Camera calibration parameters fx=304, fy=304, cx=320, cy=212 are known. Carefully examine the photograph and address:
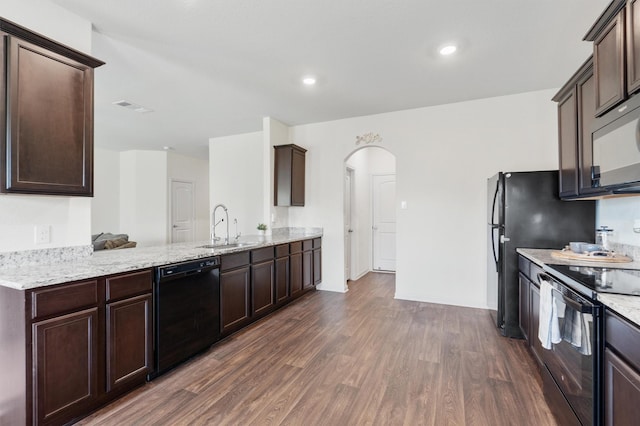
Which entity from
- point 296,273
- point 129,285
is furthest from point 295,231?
point 129,285

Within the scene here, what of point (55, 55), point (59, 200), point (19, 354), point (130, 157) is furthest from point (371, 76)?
point (130, 157)

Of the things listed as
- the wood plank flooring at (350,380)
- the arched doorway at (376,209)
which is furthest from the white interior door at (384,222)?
the wood plank flooring at (350,380)

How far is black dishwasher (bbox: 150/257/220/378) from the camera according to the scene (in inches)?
89.6

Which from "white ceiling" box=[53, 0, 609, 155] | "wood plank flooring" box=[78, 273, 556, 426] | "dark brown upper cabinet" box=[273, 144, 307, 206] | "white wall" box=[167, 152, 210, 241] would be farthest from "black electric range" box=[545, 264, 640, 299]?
"white wall" box=[167, 152, 210, 241]

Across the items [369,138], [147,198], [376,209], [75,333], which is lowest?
[75,333]

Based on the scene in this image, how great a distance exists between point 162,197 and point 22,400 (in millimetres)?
5906

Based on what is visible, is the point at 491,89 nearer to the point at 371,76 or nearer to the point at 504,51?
the point at 504,51

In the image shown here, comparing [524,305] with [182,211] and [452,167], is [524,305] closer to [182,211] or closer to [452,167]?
[452,167]

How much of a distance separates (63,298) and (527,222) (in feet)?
12.0

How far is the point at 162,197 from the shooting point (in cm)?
697

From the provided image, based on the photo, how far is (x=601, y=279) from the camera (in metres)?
1.60

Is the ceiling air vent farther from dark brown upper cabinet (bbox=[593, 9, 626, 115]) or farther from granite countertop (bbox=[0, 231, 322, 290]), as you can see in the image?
dark brown upper cabinet (bbox=[593, 9, 626, 115])

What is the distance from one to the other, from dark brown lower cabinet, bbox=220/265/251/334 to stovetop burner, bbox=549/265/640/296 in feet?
8.61

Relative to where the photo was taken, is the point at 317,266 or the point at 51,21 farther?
the point at 317,266
